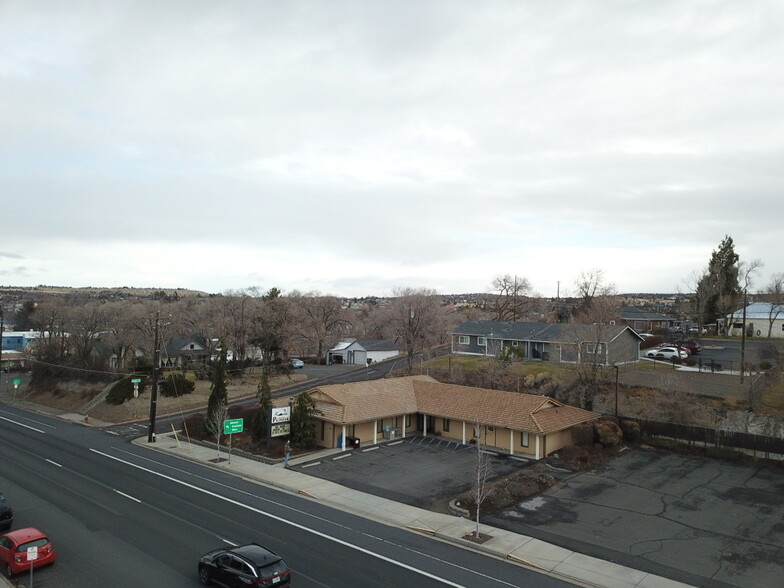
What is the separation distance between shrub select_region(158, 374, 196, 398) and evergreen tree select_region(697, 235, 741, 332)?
263 ft

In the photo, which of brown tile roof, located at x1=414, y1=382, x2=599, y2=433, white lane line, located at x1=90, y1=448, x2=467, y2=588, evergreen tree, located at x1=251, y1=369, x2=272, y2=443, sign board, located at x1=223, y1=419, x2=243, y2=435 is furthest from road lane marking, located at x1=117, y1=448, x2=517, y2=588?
brown tile roof, located at x1=414, y1=382, x2=599, y2=433

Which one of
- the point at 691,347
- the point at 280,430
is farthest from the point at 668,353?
the point at 280,430

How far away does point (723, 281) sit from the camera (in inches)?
3388

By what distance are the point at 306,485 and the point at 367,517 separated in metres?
6.27

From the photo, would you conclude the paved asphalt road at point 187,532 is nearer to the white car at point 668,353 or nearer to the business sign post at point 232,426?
the business sign post at point 232,426

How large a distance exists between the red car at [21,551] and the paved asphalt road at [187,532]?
1.89 feet

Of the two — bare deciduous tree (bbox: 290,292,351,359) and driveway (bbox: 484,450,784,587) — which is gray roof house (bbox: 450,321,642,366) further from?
bare deciduous tree (bbox: 290,292,351,359)

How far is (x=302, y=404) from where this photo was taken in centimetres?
3962

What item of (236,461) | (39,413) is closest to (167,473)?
(236,461)

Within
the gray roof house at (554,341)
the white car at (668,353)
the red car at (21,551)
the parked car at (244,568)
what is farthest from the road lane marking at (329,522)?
the white car at (668,353)

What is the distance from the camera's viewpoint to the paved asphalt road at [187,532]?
19500 mm

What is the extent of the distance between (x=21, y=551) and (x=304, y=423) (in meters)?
21.3

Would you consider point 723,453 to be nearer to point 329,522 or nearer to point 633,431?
point 633,431

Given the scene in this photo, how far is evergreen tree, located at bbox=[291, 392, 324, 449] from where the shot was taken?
39.2 meters
